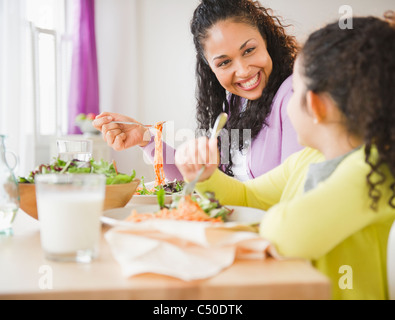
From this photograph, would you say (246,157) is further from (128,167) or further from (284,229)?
(128,167)

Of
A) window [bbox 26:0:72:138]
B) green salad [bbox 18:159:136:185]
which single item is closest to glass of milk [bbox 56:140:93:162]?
green salad [bbox 18:159:136:185]

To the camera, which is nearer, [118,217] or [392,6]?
[118,217]

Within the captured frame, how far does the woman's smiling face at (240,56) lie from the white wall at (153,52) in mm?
3213

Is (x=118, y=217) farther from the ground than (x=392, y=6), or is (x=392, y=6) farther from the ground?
(x=392, y=6)

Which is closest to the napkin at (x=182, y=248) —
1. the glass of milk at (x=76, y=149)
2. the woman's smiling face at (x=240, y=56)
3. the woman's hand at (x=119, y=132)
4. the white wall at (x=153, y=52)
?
the glass of milk at (x=76, y=149)

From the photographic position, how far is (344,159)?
0.87 metres

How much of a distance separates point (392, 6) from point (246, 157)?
4020 millimetres

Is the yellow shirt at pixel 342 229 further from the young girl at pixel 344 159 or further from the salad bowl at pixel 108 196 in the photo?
the salad bowl at pixel 108 196

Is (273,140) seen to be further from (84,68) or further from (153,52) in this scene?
(153,52)

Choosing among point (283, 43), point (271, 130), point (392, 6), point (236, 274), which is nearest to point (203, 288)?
point (236, 274)

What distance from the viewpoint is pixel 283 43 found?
199 centimetres

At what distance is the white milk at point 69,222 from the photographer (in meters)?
0.70

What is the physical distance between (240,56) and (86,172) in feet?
3.30

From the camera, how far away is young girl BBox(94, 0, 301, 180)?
1785mm
